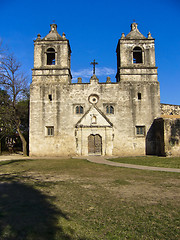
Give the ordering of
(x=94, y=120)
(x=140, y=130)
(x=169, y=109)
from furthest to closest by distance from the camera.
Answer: (x=169, y=109) < (x=140, y=130) < (x=94, y=120)

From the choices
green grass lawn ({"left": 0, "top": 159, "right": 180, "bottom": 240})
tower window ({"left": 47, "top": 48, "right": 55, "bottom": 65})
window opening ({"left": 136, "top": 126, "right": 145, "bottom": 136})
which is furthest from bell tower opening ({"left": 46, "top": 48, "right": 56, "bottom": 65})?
green grass lawn ({"left": 0, "top": 159, "right": 180, "bottom": 240})

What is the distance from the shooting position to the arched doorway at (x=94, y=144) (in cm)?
2030

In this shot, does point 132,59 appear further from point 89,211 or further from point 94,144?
point 89,211

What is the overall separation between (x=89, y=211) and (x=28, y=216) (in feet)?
4.63

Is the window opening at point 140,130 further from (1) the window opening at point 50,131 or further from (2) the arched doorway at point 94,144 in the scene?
(1) the window opening at point 50,131

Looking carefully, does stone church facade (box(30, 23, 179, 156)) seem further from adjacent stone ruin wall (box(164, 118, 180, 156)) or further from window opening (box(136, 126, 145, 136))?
adjacent stone ruin wall (box(164, 118, 180, 156))

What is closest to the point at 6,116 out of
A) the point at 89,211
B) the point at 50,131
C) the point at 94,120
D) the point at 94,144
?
the point at 50,131

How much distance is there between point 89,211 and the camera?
457cm

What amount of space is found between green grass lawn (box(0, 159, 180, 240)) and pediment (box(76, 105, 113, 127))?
13.0 meters

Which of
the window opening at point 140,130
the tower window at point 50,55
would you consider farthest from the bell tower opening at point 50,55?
the window opening at point 140,130

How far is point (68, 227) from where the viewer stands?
12.1 feet

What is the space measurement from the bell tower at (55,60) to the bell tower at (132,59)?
626 cm

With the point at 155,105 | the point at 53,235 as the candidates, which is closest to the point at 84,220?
the point at 53,235

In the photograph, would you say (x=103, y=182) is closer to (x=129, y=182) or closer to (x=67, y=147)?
(x=129, y=182)
